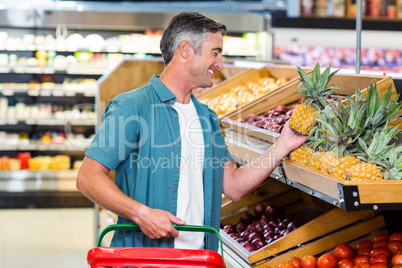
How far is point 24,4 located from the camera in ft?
26.6

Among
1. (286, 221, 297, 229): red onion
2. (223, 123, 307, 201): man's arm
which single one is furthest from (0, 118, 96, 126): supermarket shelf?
(223, 123, 307, 201): man's arm

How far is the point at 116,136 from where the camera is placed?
1.93 m

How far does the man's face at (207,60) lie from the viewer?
209 cm

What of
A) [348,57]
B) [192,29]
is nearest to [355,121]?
[192,29]

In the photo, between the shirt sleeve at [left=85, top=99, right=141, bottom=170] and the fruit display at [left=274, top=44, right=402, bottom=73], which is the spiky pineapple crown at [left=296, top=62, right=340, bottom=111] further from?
the fruit display at [left=274, top=44, right=402, bottom=73]

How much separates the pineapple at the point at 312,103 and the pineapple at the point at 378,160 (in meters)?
0.24

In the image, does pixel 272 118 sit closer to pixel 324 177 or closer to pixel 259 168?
pixel 259 168

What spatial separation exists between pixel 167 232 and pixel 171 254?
17 centimetres

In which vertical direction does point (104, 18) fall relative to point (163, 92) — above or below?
above

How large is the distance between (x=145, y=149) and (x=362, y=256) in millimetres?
987

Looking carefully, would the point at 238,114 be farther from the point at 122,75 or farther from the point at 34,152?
the point at 34,152

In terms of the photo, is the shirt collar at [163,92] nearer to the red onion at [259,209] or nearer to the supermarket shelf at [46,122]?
the red onion at [259,209]

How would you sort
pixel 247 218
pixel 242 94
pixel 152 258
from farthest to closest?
pixel 242 94 → pixel 247 218 → pixel 152 258

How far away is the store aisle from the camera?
201 inches
